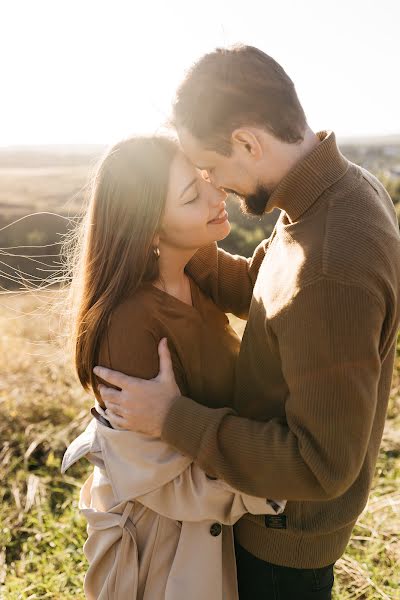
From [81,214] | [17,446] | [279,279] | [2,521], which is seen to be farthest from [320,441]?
[17,446]

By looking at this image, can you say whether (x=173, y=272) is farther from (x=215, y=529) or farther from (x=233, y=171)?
(x=215, y=529)

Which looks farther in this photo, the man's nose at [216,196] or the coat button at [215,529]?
the man's nose at [216,196]

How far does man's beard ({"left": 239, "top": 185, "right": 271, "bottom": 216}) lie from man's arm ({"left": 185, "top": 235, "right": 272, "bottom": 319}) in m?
0.47

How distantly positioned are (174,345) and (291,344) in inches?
21.7

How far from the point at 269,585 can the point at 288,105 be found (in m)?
1.44

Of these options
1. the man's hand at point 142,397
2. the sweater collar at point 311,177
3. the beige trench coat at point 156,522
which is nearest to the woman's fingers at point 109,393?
the man's hand at point 142,397

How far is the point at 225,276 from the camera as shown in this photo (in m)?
2.42

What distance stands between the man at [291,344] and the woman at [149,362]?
0.10 m

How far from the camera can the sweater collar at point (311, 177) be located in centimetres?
168

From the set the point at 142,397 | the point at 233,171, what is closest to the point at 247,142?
the point at 233,171

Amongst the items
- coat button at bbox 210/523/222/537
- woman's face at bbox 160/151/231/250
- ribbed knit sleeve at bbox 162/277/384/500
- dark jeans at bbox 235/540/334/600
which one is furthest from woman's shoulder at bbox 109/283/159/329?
dark jeans at bbox 235/540/334/600

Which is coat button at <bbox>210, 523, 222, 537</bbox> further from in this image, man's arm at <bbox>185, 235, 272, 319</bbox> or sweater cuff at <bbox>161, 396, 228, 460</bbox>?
man's arm at <bbox>185, 235, 272, 319</bbox>

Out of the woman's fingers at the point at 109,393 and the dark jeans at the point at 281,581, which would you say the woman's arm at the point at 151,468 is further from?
the dark jeans at the point at 281,581

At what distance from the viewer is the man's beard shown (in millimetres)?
1810
